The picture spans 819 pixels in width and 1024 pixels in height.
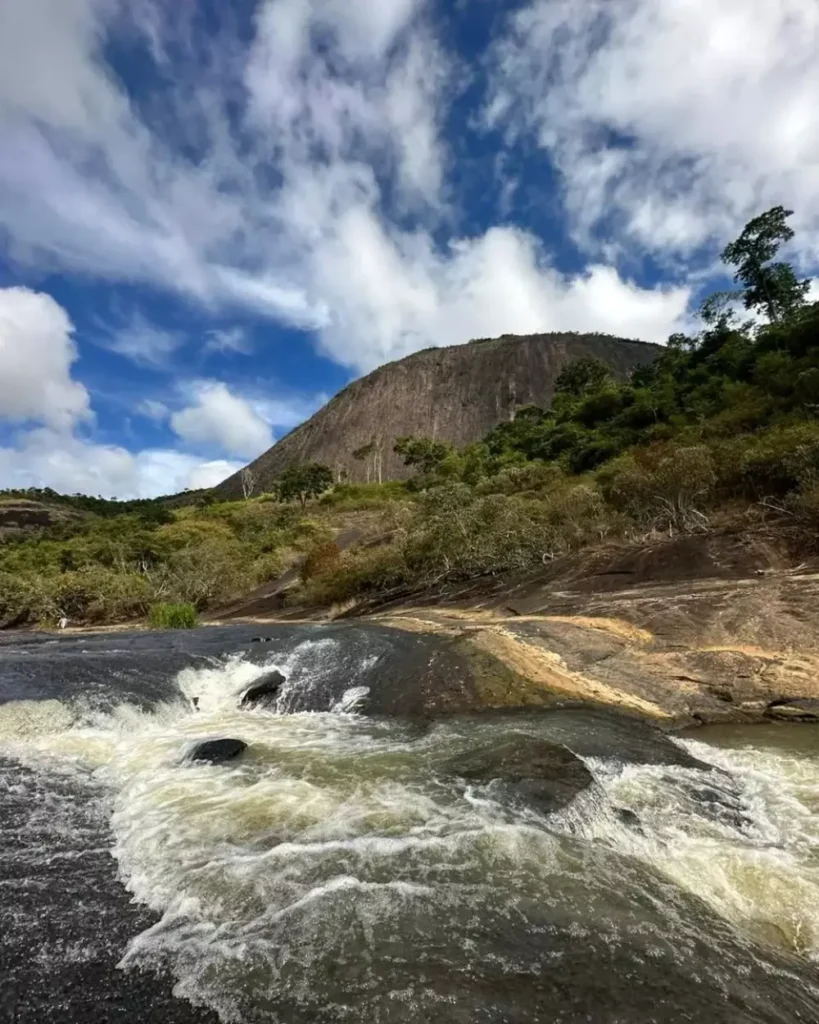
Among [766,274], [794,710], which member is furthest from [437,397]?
[794,710]

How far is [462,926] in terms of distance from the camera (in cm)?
501

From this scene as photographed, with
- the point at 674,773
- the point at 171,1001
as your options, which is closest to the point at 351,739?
the point at 674,773

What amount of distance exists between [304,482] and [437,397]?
68.3 metres

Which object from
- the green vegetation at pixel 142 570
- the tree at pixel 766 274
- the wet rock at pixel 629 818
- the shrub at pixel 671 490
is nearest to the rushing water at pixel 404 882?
the wet rock at pixel 629 818

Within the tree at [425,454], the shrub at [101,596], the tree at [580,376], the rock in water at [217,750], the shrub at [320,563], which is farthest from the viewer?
the tree at [425,454]

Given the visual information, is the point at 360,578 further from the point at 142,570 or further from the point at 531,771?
the point at 142,570

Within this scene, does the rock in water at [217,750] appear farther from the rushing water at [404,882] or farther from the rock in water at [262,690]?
the rock in water at [262,690]

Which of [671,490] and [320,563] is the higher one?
[671,490]

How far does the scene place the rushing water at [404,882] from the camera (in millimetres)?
4289

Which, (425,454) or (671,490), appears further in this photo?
(425,454)

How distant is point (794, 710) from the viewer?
10.7 m

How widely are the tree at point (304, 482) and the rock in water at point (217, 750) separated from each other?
70.0 m

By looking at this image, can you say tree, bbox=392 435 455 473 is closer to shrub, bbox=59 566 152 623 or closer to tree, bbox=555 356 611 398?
tree, bbox=555 356 611 398

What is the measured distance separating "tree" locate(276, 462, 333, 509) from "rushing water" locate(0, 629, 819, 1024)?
69228 mm
